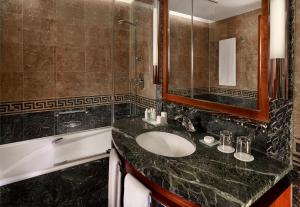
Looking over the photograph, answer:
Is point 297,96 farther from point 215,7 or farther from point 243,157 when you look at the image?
point 215,7

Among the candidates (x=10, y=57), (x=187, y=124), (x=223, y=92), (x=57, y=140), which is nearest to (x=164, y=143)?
(x=187, y=124)

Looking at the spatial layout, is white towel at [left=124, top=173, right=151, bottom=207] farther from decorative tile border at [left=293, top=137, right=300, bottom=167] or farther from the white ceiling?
the white ceiling

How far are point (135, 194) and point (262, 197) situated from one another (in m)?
0.57

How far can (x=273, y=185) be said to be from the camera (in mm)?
854

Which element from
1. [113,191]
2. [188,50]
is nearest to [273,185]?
[113,191]

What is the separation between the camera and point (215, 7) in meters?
1.37

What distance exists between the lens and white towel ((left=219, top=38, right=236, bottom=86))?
1.24 meters

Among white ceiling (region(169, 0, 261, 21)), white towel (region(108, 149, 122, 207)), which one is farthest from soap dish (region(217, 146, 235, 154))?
white ceiling (region(169, 0, 261, 21))

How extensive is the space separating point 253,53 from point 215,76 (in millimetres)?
325

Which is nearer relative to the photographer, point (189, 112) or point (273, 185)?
point (273, 185)

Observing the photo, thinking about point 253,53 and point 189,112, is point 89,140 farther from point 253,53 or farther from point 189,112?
point 253,53

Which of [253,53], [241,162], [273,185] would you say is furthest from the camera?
[253,53]

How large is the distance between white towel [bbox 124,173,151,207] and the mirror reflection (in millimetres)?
765

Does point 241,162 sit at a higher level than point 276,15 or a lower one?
lower
